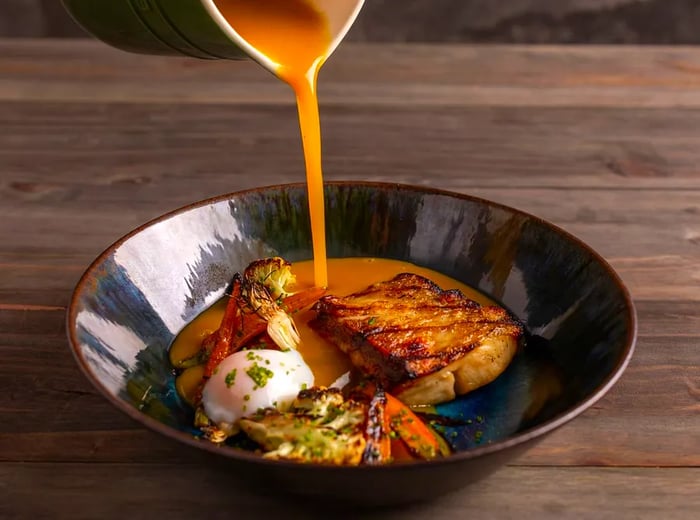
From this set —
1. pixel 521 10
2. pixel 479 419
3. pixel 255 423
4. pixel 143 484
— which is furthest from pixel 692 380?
pixel 521 10

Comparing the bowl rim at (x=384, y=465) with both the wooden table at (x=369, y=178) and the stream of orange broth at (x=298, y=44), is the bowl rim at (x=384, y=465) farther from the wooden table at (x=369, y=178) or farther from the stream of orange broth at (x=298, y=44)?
the stream of orange broth at (x=298, y=44)

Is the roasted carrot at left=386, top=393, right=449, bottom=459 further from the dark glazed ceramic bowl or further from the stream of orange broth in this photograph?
the stream of orange broth

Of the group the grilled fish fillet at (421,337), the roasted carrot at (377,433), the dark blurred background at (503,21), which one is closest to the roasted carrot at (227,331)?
the grilled fish fillet at (421,337)

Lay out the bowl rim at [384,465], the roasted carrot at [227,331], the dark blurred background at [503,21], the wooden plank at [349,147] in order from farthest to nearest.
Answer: the dark blurred background at [503,21] < the wooden plank at [349,147] < the roasted carrot at [227,331] < the bowl rim at [384,465]

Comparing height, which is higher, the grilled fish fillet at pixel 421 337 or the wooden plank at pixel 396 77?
the wooden plank at pixel 396 77

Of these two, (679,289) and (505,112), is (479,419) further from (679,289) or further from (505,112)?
(505,112)
